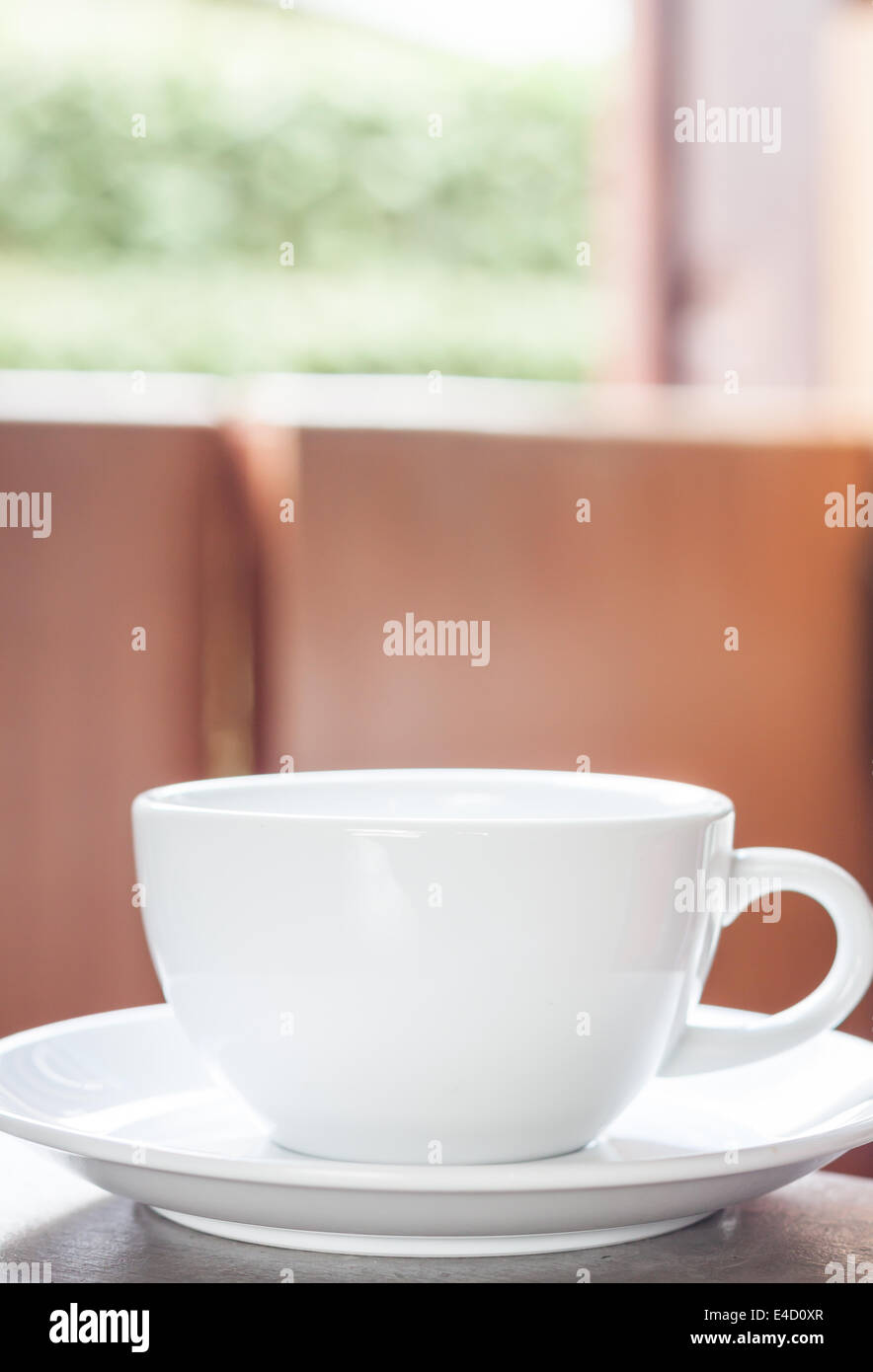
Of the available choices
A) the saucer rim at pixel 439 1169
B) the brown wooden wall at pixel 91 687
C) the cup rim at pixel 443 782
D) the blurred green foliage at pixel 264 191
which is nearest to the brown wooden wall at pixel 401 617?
the brown wooden wall at pixel 91 687

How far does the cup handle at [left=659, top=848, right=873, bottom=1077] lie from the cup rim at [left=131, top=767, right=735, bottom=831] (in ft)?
0.08

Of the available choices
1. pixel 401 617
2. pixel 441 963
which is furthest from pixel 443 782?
pixel 401 617

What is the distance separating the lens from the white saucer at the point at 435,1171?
0.30 metres

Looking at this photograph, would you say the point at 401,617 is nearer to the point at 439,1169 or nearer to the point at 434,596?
the point at 434,596

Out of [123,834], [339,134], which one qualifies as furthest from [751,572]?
[339,134]

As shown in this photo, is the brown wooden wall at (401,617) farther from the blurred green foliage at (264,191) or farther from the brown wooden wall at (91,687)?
the blurred green foliage at (264,191)

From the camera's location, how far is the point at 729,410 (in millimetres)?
997

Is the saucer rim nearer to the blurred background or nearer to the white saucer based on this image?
the white saucer

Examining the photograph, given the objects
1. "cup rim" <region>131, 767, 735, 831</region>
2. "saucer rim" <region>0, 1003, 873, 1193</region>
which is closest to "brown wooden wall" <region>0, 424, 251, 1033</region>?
"cup rim" <region>131, 767, 735, 831</region>

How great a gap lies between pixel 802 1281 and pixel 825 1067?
11 cm

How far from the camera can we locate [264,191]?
1991 millimetres

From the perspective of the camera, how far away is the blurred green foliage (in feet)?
6.44

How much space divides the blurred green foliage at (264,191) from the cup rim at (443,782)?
1.60m

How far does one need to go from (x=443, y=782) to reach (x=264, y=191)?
1.73m
